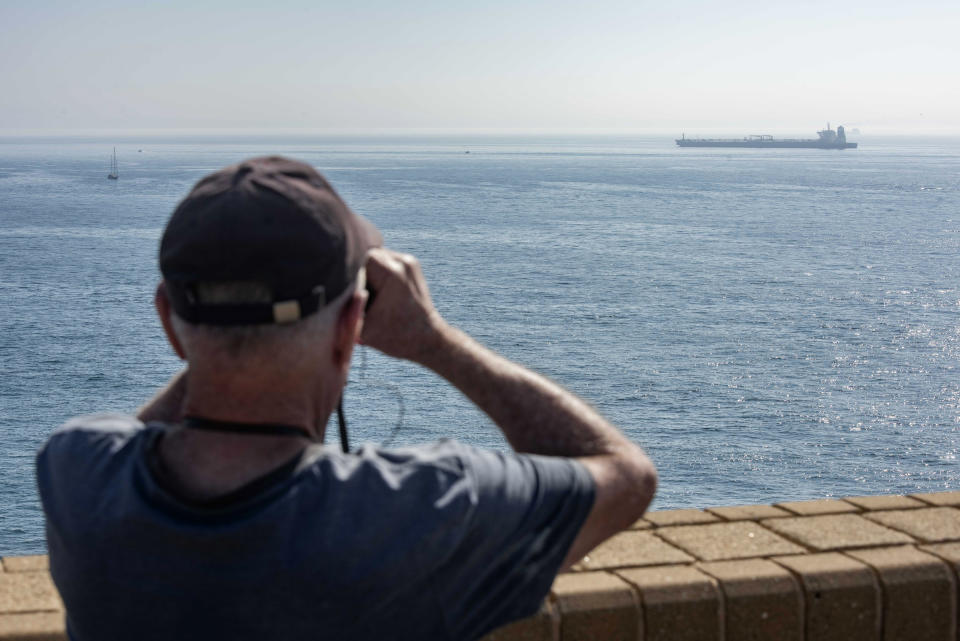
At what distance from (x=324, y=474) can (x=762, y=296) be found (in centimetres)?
Result: 7049

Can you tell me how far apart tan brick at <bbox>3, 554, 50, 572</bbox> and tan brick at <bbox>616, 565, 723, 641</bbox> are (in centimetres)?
138

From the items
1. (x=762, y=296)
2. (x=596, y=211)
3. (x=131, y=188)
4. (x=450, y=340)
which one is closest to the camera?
(x=450, y=340)

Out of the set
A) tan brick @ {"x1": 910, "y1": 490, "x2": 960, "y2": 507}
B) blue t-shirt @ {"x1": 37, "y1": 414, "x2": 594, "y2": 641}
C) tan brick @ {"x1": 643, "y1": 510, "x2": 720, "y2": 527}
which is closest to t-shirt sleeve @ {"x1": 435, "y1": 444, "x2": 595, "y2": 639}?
blue t-shirt @ {"x1": 37, "y1": 414, "x2": 594, "y2": 641}

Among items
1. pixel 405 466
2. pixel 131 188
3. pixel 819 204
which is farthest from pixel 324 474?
pixel 131 188

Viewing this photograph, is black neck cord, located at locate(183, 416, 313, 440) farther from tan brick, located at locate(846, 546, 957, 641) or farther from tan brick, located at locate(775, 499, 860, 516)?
tan brick, located at locate(775, 499, 860, 516)

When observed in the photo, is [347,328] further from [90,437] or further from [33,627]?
[33,627]

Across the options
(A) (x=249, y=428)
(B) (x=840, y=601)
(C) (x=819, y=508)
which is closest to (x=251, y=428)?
(A) (x=249, y=428)

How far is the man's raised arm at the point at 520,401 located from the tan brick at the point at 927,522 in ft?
5.66

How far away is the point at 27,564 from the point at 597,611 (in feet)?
4.71

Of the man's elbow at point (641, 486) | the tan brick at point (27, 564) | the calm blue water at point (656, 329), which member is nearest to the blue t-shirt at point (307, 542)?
the man's elbow at point (641, 486)

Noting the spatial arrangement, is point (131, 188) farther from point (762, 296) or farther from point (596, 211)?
point (762, 296)

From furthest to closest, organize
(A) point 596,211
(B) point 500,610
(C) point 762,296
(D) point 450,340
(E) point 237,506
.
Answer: (A) point 596,211 < (C) point 762,296 < (D) point 450,340 < (B) point 500,610 < (E) point 237,506

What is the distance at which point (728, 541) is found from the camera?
113 inches

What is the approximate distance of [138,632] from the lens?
51.8 inches
